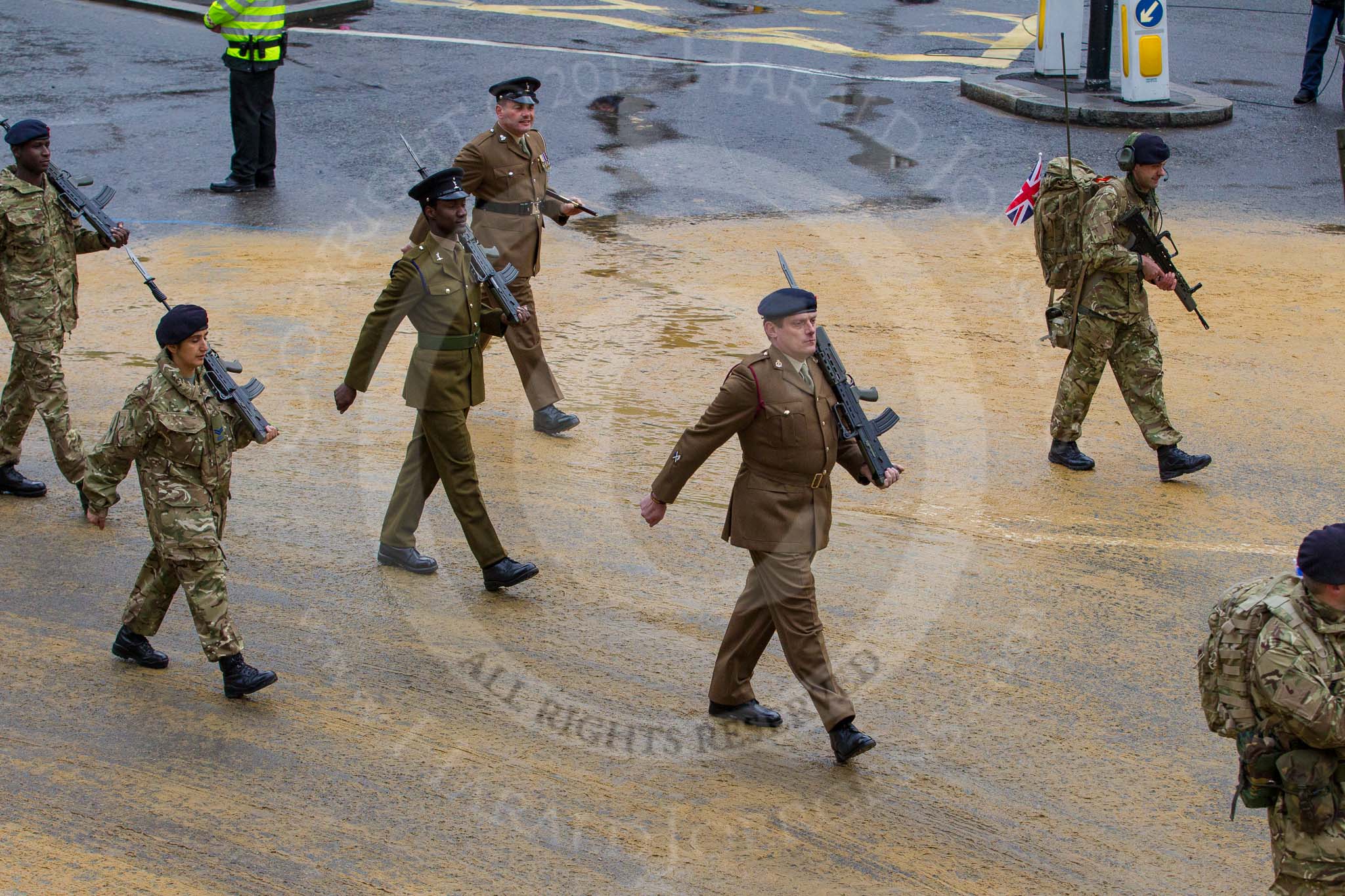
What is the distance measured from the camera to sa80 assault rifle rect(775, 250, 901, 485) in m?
5.90

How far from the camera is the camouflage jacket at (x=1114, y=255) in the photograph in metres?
8.43

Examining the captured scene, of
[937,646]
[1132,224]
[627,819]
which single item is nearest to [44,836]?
[627,819]

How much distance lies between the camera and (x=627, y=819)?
17.4 ft

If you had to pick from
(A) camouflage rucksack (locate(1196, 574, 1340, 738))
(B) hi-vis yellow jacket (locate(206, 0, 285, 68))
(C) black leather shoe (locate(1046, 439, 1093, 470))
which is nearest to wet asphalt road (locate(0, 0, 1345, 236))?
(B) hi-vis yellow jacket (locate(206, 0, 285, 68))

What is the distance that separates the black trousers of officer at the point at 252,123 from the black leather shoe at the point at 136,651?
27.4 ft

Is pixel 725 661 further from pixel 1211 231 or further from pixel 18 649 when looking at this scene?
pixel 1211 231

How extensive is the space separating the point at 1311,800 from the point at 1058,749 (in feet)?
5.49

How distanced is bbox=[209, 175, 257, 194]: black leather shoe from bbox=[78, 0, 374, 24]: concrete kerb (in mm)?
6683

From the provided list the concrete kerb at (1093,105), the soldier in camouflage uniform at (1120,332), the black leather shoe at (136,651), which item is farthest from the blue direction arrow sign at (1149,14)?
the black leather shoe at (136,651)

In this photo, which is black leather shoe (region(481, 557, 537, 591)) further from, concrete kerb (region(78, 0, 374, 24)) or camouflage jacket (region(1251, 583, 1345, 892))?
concrete kerb (region(78, 0, 374, 24))

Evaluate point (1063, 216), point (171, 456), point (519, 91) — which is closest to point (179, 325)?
point (171, 456)

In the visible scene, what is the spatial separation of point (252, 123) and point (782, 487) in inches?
377

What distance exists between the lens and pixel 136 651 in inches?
245

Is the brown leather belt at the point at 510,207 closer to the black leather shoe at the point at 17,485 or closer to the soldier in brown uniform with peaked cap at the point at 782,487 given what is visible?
the black leather shoe at the point at 17,485
